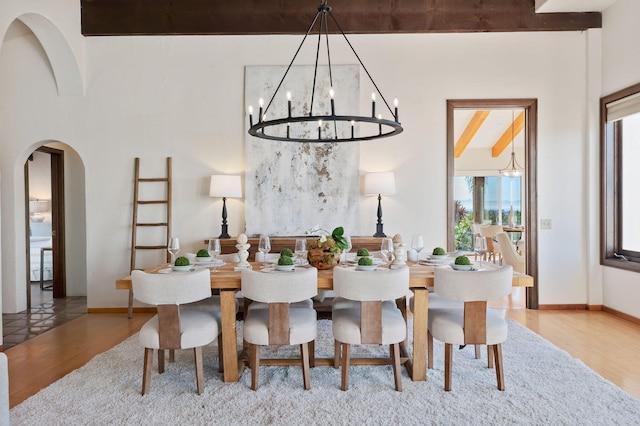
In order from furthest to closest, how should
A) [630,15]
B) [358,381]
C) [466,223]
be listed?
1. [466,223]
2. [630,15]
3. [358,381]

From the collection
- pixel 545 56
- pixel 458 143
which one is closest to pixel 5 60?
pixel 545 56

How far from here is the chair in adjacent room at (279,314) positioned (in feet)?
8.01

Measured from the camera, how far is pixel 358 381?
8.79 feet

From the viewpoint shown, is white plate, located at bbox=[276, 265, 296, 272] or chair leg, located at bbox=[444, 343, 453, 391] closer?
chair leg, located at bbox=[444, 343, 453, 391]

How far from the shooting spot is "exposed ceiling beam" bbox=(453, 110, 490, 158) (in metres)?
8.40

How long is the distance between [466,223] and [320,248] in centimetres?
881

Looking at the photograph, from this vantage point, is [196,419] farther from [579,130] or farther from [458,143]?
[458,143]

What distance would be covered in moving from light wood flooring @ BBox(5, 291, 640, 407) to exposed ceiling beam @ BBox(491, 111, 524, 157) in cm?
534

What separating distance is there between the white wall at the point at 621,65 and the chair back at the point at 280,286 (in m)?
3.68

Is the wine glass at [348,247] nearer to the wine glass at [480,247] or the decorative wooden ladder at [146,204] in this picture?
the wine glass at [480,247]

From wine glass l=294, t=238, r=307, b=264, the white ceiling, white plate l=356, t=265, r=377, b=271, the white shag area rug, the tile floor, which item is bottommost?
the tile floor

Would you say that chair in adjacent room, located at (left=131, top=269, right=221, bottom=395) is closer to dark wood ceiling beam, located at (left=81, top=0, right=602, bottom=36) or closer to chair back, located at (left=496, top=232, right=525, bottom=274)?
dark wood ceiling beam, located at (left=81, top=0, right=602, bottom=36)

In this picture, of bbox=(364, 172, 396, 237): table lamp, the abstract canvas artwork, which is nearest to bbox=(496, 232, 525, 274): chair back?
bbox=(364, 172, 396, 237): table lamp

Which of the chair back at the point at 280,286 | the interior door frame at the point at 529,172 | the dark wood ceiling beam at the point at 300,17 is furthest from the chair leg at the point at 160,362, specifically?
the dark wood ceiling beam at the point at 300,17
